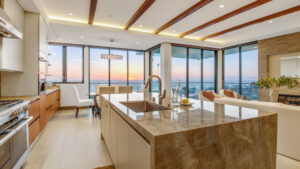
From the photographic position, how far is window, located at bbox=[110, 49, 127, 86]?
6.68 metres

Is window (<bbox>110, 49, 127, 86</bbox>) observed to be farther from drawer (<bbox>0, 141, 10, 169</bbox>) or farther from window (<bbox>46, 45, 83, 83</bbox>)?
drawer (<bbox>0, 141, 10, 169</bbox>)

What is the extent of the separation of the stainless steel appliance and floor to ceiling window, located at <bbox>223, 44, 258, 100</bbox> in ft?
22.6

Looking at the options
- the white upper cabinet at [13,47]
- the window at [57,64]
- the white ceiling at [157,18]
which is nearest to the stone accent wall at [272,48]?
the white ceiling at [157,18]

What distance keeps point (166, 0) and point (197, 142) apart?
3141 mm

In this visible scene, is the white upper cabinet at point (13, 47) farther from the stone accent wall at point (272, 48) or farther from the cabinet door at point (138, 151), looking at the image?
the stone accent wall at point (272, 48)

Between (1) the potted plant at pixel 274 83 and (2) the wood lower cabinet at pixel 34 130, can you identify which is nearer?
(2) the wood lower cabinet at pixel 34 130

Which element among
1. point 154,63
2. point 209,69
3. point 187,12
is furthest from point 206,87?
point 187,12

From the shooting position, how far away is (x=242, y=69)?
6219 mm

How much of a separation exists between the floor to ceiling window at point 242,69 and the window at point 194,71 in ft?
4.30

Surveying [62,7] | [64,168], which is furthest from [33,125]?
[62,7]

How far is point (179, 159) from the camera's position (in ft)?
2.51

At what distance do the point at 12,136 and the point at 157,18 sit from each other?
3.80 m

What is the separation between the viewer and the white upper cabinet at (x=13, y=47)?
2.18 metres

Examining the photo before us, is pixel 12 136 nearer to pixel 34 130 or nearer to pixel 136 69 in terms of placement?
pixel 34 130
